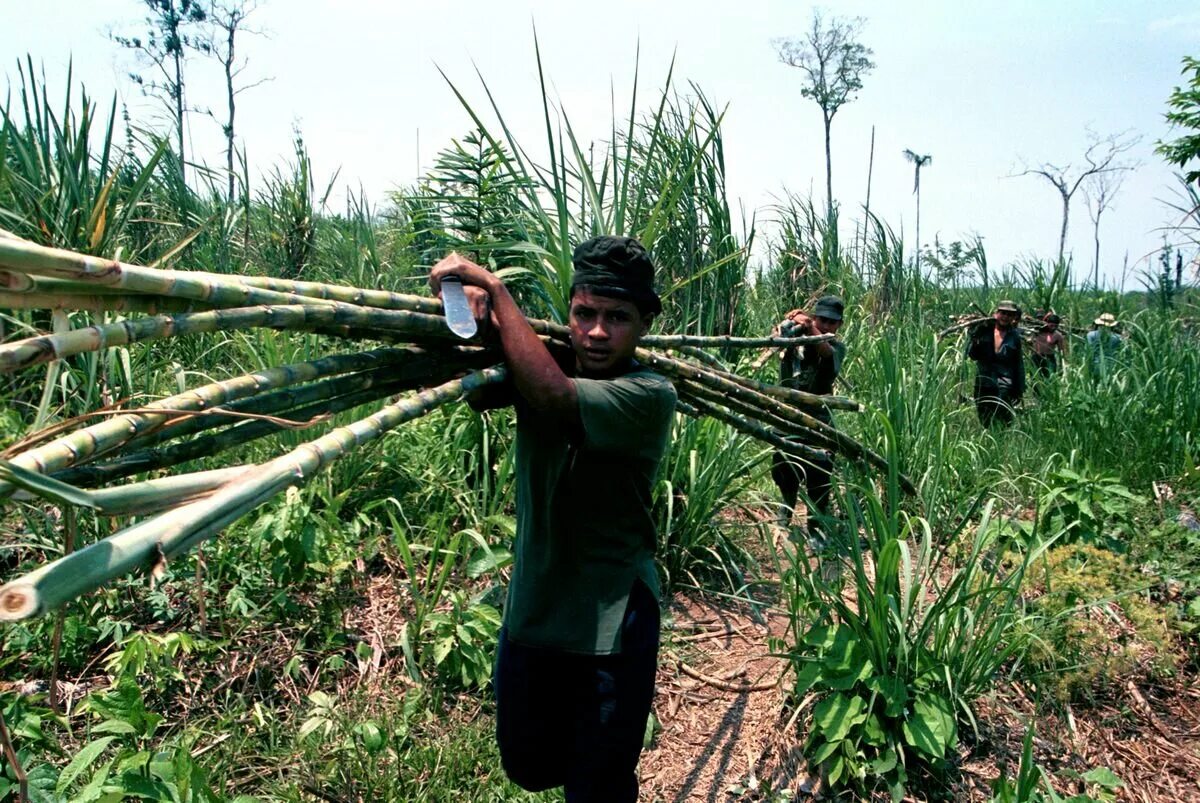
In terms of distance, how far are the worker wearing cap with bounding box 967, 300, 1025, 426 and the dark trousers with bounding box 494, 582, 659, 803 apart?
549 centimetres

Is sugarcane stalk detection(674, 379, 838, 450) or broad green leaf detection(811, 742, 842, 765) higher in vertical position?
sugarcane stalk detection(674, 379, 838, 450)

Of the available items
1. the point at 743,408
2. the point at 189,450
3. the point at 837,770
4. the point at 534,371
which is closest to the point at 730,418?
the point at 743,408

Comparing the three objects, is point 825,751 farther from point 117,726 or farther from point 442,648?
point 117,726

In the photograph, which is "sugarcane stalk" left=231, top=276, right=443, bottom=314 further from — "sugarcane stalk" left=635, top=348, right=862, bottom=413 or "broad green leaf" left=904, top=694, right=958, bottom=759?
"broad green leaf" left=904, top=694, right=958, bottom=759

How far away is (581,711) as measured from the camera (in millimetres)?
1932

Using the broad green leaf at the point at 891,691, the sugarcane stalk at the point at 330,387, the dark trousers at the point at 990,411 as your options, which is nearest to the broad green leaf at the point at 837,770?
the broad green leaf at the point at 891,691

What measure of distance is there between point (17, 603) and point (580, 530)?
4.23 ft

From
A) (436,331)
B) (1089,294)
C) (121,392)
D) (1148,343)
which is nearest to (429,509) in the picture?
(121,392)

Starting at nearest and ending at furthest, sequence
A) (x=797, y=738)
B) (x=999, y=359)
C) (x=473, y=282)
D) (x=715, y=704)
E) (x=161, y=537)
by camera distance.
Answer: (x=161, y=537) → (x=473, y=282) → (x=797, y=738) → (x=715, y=704) → (x=999, y=359)

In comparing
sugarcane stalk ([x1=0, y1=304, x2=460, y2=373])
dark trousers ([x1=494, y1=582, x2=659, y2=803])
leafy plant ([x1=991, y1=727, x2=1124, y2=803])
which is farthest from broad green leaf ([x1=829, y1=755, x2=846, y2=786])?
sugarcane stalk ([x1=0, y1=304, x2=460, y2=373])

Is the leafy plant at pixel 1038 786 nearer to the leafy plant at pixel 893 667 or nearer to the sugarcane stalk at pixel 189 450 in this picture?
the leafy plant at pixel 893 667

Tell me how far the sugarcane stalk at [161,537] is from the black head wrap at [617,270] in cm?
76

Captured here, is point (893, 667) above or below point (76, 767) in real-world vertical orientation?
below

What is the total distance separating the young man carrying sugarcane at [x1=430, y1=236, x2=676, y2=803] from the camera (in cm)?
189
